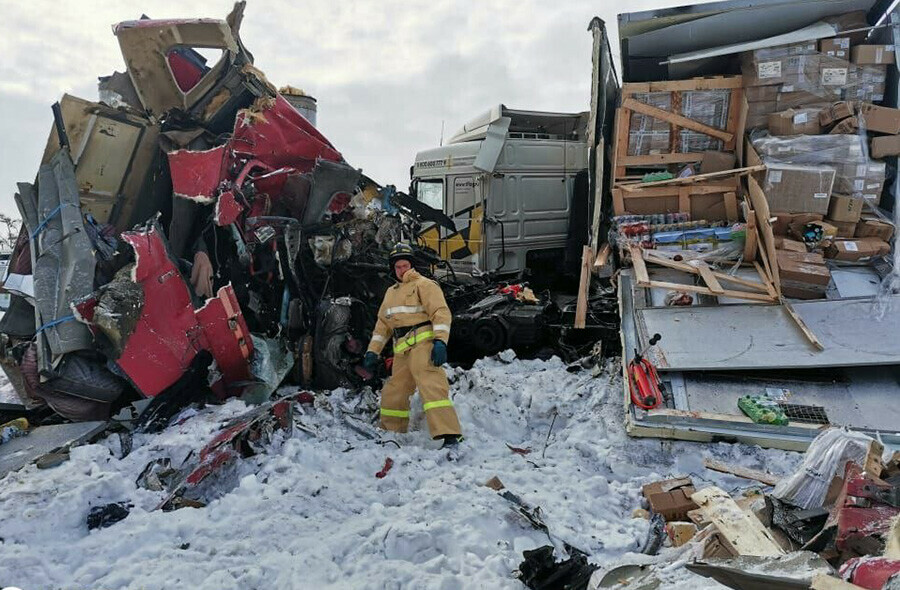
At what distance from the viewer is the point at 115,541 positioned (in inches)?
92.7

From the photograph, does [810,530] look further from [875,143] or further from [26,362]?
[26,362]

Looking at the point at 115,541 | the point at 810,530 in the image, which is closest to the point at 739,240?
the point at 810,530

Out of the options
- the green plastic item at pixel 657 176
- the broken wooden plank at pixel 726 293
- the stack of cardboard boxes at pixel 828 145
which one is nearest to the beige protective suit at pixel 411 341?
the broken wooden plank at pixel 726 293

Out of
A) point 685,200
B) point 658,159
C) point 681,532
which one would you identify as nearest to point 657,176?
point 658,159

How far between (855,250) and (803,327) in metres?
1.38

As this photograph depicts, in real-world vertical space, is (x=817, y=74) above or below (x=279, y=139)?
above

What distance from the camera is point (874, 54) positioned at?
4875 mm

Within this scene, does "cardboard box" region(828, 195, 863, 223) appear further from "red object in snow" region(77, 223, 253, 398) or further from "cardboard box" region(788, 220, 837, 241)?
"red object in snow" region(77, 223, 253, 398)

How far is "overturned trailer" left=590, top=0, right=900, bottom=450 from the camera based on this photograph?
11.3 ft

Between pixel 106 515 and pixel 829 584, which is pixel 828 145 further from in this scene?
pixel 106 515

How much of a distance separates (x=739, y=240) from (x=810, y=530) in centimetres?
340

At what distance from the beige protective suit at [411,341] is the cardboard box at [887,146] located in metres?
4.31

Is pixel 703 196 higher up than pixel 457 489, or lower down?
higher up

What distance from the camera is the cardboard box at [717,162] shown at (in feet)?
17.8
